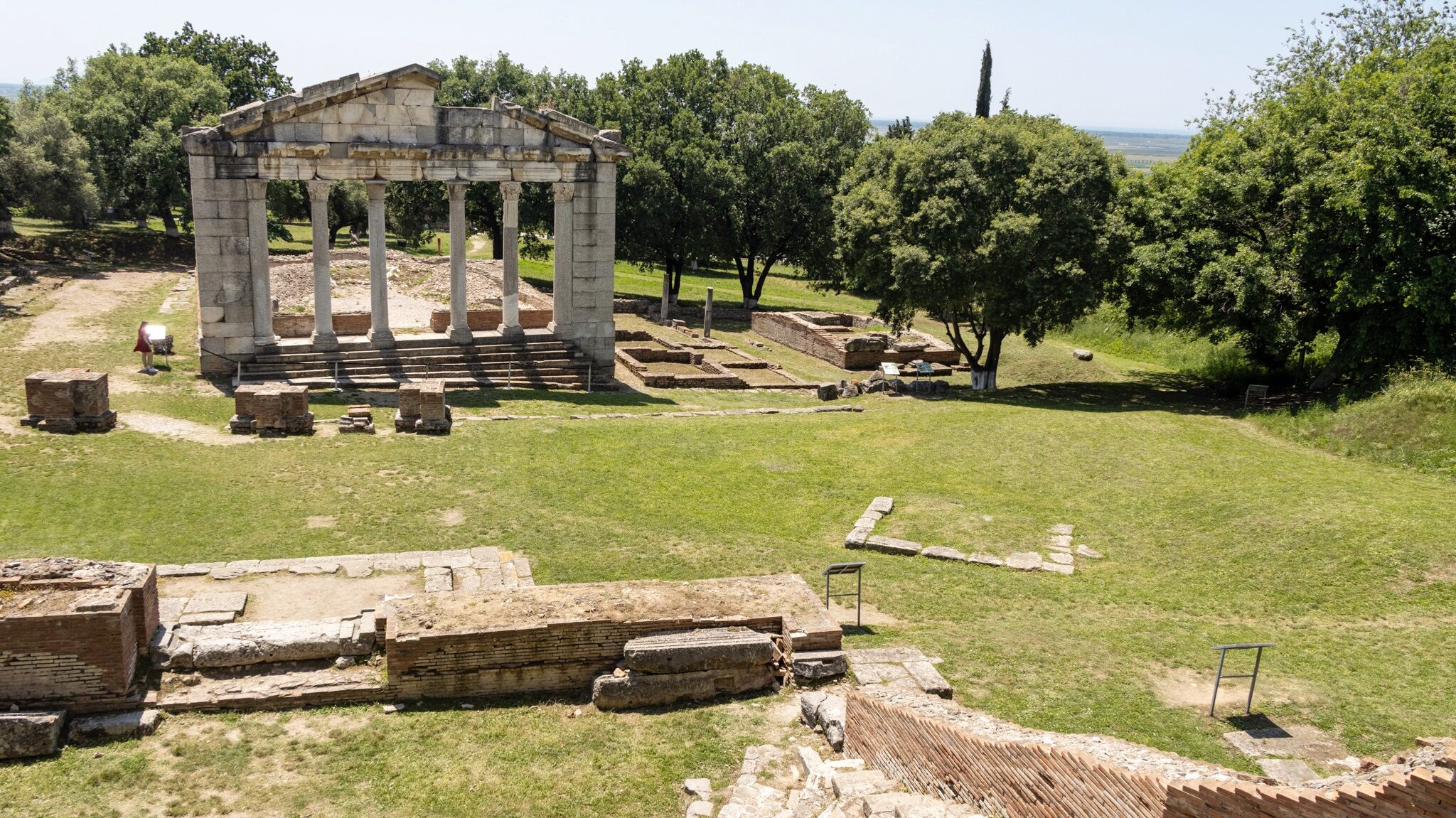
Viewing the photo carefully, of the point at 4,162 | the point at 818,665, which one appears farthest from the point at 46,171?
the point at 818,665

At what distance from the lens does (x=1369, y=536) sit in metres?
17.5

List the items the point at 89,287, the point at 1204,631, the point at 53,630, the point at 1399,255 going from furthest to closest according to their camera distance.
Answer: the point at 89,287, the point at 1399,255, the point at 1204,631, the point at 53,630

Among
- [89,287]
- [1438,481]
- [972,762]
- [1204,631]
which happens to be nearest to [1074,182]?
[1438,481]

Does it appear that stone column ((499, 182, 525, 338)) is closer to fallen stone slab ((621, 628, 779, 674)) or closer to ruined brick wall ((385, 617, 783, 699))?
ruined brick wall ((385, 617, 783, 699))

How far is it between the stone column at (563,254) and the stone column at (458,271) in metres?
2.66

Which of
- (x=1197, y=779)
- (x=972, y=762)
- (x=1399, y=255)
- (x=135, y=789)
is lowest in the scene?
(x=135, y=789)

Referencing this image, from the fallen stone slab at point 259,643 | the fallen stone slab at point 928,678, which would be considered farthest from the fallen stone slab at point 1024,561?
the fallen stone slab at point 259,643

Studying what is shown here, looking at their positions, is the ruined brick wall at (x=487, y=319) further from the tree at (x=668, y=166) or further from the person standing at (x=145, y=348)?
the tree at (x=668, y=166)

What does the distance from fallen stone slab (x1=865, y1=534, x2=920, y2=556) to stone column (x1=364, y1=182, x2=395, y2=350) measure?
17.4 m

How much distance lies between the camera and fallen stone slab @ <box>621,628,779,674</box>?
41.4 feet

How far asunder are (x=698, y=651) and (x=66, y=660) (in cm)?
671

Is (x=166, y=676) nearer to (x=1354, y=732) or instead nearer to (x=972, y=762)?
(x=972, y=762)

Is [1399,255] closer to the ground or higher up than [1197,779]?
higher up

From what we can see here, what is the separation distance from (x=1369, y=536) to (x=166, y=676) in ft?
57.1
